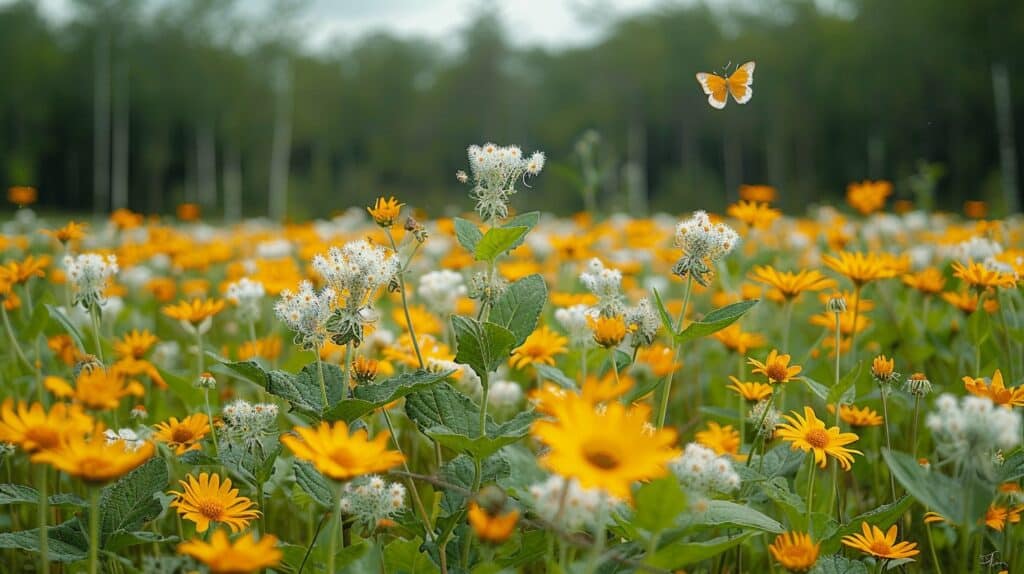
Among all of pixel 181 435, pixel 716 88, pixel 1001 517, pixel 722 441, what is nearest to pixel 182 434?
pixel 181 435

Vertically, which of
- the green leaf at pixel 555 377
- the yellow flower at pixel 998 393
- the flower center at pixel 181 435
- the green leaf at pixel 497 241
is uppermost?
the green leaf at pixel 497 241

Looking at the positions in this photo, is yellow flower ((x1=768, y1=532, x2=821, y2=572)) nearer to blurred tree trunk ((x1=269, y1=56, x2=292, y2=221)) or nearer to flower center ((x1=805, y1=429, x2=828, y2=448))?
flower center ((x1=805, y1=429, x2=828, y2=448))

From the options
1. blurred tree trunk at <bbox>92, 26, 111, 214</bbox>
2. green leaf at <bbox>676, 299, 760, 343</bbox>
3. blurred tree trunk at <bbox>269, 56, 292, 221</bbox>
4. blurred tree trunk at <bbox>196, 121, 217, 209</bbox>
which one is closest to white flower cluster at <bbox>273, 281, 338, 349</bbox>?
green leaf at <bbox>676, 299, 760, 343</bbox>

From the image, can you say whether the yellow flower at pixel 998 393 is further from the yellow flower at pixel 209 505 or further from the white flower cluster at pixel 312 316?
the yellow flower at pixel 209 505

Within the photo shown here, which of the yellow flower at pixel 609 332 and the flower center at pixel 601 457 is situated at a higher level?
the yellow flower at pixel 609 332

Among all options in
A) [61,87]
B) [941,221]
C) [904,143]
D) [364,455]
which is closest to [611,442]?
[364,455]

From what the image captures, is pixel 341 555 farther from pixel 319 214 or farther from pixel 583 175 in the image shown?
pixel 319 214

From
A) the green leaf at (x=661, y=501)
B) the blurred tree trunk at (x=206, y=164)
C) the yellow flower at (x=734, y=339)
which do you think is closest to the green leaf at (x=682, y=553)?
the green leaf at (x=661, y=501)
